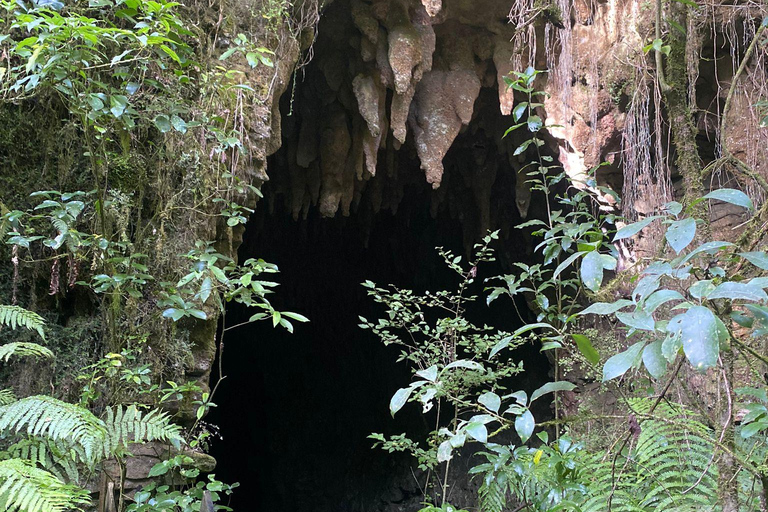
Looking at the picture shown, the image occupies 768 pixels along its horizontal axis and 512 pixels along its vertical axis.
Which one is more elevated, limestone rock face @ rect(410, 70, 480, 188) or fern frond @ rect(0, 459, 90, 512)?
limestone rock face @ rect(410, 70, 480, 188)

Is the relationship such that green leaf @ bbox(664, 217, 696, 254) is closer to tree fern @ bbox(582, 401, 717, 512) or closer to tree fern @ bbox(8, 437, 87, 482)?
tree fern @ bbox(582, 401, 717, 512)

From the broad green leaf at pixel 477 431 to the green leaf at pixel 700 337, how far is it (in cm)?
53

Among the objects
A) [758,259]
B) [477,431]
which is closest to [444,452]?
[477,431]

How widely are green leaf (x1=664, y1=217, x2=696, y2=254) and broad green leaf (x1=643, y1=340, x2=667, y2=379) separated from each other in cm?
22

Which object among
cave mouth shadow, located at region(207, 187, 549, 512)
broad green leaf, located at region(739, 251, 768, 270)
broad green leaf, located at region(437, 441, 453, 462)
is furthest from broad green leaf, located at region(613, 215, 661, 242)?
cave mouth shadow, located at region(207, 187, 549, 512)

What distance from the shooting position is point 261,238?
8.52 m

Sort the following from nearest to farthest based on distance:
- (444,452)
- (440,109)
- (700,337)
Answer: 1. (700,337)
2. (444,452)
3. (440,109)

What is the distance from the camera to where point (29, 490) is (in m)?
1.45

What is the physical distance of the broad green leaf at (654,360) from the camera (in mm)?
1114

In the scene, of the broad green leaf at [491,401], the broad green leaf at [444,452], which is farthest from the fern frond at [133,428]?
the broad green leaf at [491,401]

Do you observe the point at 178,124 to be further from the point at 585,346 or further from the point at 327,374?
the point at 327,374

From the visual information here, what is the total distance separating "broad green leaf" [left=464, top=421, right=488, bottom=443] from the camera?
1.35 meters

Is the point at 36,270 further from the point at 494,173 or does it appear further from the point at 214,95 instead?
the point at 494,173

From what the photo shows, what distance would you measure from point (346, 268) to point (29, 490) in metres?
8.27
